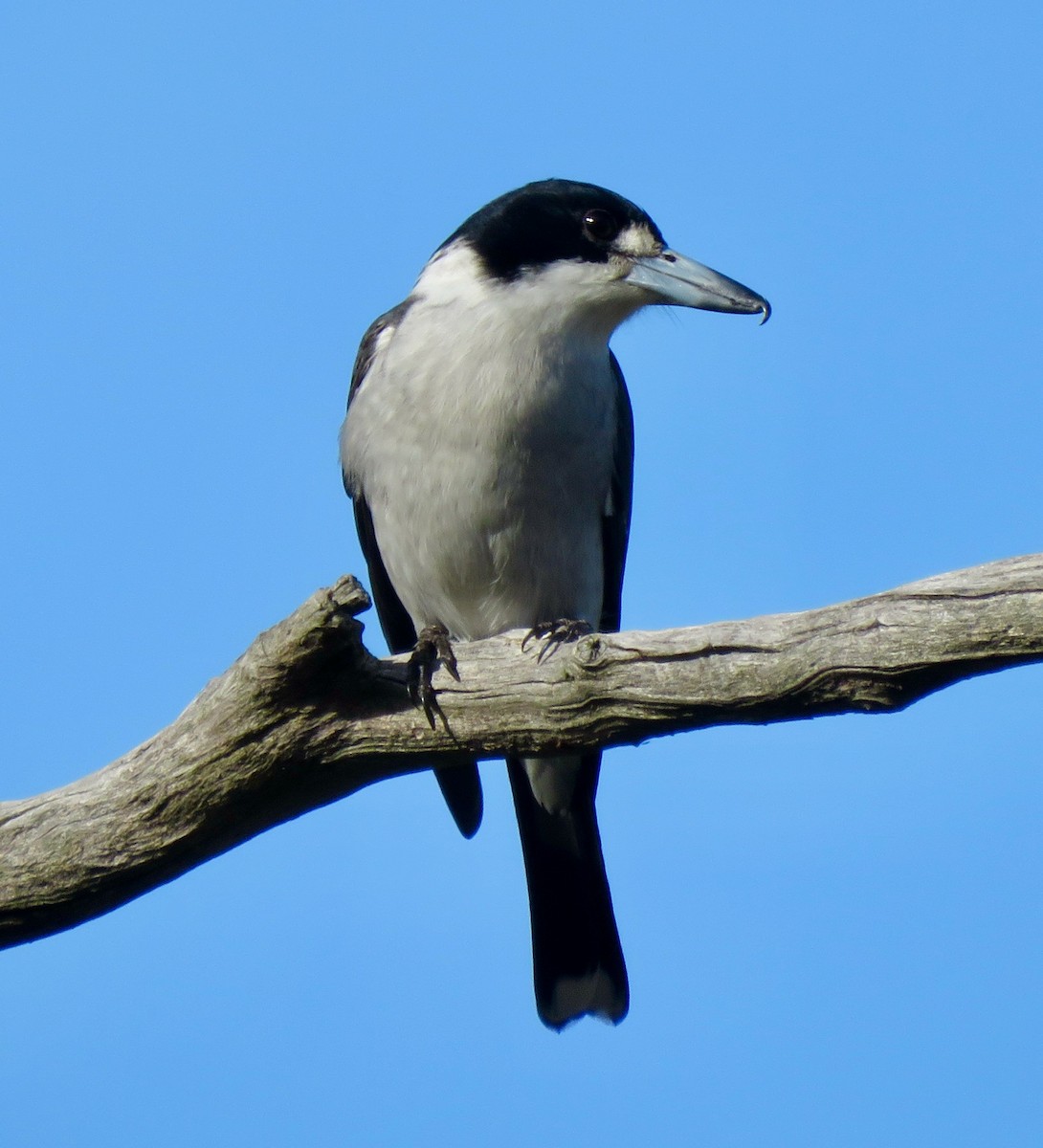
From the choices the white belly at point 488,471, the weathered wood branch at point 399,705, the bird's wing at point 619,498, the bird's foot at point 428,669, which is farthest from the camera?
the bird's wing at point 619,498

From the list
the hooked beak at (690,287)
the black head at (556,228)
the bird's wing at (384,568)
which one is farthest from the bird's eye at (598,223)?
the bird's wing at (384,568)

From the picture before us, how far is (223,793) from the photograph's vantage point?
10.4 ft

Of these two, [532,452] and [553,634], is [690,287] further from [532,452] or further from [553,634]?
[553,634]

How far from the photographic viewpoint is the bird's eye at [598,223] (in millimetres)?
4297

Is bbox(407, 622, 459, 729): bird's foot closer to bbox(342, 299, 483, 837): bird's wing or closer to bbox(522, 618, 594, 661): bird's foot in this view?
bbox(522, 618, 594, 661): bird's foot

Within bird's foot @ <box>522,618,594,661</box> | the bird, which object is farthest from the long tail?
bird's foot @ <box>522,618,594,661</box>

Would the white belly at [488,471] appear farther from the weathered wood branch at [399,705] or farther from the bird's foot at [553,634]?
the weathered wood branch at [399,705]

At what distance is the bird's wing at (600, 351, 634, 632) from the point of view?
4.42 m

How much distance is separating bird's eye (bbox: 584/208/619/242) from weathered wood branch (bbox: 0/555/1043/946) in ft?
4.90

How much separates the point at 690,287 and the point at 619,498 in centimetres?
69

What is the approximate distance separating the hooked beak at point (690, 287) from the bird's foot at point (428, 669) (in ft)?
4.81

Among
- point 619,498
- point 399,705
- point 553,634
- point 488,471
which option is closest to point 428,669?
point 399,705

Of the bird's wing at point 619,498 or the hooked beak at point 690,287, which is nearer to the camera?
the hooked beak at point 690,287

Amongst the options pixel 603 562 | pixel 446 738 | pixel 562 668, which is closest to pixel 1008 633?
pixel 562 668
